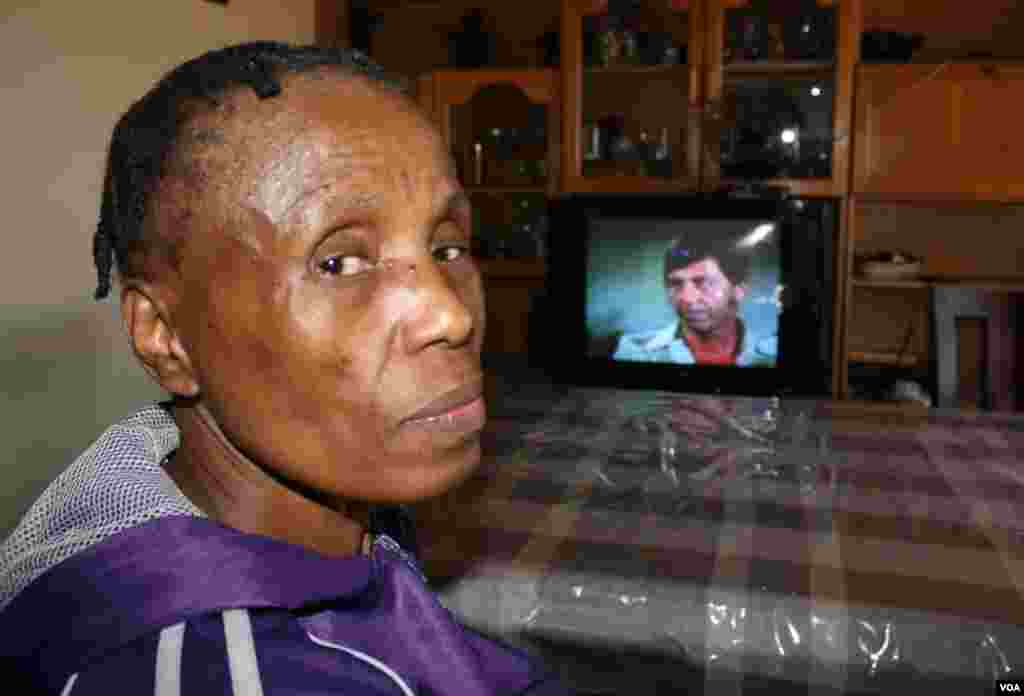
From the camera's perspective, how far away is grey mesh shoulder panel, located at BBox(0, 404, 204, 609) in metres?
0.44

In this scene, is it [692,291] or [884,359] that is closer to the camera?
[692,291]

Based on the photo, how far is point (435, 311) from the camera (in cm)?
47

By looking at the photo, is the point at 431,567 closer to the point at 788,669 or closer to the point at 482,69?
the point at 788,669

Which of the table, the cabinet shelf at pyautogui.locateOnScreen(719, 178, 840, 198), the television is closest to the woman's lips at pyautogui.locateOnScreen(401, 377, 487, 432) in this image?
the table

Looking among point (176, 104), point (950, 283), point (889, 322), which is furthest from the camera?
point (889, 322)

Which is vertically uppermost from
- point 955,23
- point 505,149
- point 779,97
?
point 955,23

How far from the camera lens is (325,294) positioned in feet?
1.52

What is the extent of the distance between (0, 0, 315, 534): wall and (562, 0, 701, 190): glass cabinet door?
162 cm

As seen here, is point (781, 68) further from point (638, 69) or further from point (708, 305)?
point (708, 305)

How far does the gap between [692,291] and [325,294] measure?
2.37m

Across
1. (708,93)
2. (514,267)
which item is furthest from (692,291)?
(514,267)

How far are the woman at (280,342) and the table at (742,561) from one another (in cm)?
42

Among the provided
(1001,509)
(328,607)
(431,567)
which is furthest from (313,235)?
(1001,509)

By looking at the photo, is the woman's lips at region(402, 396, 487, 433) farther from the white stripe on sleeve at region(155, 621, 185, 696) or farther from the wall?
the wall
